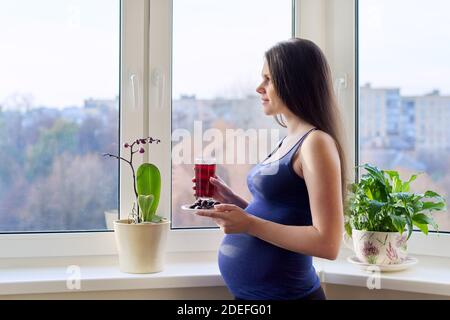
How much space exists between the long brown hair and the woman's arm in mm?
69

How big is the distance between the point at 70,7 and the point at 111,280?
918 mm

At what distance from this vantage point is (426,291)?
1704mm

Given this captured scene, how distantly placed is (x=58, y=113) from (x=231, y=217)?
0.81 meters

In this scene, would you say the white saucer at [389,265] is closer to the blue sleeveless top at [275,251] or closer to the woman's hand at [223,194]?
the blue sleeveless top at [275,251]

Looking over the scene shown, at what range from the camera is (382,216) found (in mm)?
1809

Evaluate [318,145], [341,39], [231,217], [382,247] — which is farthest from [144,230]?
[341,39]

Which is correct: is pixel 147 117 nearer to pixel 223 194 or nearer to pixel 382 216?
pixel 223 194

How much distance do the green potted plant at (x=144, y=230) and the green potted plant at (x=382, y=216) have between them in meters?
0.60

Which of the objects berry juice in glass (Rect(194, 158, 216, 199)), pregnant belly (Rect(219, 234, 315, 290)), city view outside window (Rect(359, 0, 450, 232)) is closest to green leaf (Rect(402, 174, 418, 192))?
city view outside window (Rect(359, 0, 450, 232))

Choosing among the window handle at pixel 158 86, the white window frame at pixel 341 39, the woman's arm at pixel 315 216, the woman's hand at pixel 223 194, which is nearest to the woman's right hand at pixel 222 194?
the woman's hand at pixel 223 194

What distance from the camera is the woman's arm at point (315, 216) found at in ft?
4.57

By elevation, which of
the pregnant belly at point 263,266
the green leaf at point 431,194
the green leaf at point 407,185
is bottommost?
the pregnant belly at point 263,266

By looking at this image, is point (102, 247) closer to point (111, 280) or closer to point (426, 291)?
point (111, 280)
